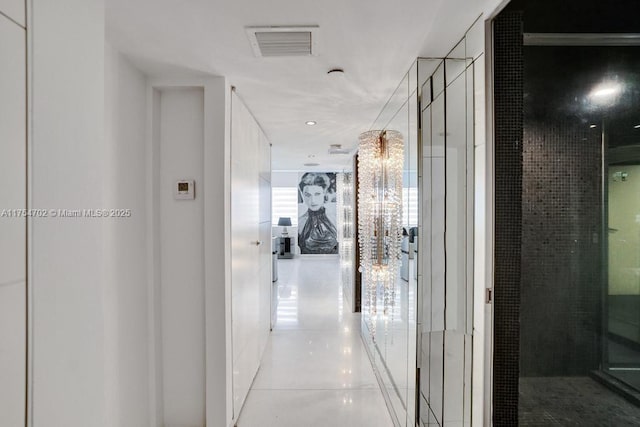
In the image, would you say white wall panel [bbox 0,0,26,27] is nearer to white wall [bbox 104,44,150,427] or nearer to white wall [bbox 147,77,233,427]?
white wall [bbox 104,44,150,427]

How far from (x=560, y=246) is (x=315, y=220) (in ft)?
29.6

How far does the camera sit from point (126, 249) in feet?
6.33

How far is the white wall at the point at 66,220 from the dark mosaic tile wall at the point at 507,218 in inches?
55.5

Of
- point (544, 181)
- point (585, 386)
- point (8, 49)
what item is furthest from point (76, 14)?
point (585, 386)

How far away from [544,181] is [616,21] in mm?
698

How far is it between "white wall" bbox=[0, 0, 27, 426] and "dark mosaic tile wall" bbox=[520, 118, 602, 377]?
1.70 meters

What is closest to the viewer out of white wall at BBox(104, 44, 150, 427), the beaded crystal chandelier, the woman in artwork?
white wall at BBox(104, 44, 150, 427)

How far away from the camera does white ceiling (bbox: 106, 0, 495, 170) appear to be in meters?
1.43

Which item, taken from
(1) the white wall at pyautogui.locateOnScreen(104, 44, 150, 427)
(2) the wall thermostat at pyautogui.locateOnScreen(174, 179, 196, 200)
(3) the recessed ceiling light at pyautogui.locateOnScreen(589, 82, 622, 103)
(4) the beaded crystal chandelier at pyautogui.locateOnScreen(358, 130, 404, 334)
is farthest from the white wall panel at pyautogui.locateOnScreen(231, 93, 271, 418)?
(3) the recessed ceiling light at pyautogui.locateOnScreen(589, 82, 622, 103)

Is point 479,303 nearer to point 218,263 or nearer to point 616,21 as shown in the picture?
point 616,21

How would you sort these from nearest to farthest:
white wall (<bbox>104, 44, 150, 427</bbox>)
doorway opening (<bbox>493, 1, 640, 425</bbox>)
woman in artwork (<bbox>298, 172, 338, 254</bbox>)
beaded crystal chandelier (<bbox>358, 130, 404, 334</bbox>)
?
doorway opening (<bbox>493, 1, 640, 425</bbox>) → white wall (<bbox>104, 44, 150, 427</bbox>) → beaded crystal chandelier (<bbox>358, 130, 404, 334</bbox>) → woman in artwork (<bbox>298, 172, 338, 254</bbox>)

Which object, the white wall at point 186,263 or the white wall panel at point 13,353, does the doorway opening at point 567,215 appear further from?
the white wall at point 186,263

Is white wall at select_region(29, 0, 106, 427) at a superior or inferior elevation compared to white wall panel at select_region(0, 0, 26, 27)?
inferior

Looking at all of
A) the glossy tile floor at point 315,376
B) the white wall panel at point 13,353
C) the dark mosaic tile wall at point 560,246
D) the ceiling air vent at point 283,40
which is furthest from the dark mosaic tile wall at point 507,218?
the white wall panel at point 13,353
